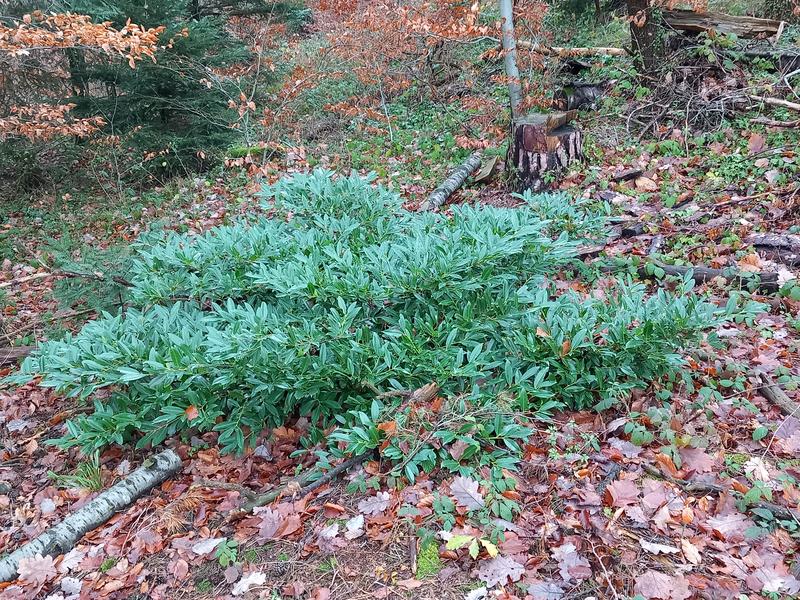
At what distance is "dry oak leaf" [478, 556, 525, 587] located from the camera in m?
2.26

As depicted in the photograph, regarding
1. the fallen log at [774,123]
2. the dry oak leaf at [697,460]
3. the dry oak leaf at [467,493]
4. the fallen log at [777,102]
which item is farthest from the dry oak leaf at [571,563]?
the fallen log at [777,102]

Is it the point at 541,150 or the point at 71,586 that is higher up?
the point at 541,150

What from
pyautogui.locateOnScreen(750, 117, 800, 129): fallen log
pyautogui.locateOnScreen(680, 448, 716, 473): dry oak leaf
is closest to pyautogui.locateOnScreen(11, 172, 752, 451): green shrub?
pyautogui.locateOnScreen(680, 448, 716, 473): dry oak leaf

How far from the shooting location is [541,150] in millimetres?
6711

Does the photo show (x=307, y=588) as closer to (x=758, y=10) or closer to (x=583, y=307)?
(x=583, y=307)

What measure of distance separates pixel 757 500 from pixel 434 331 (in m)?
1.77

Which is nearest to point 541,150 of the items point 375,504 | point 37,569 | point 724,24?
point 724,24

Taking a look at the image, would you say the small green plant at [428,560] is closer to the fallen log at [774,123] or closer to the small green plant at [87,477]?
the small green plant at [87,477]

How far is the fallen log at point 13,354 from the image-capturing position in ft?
16.7

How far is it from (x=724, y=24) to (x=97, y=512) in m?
8.99

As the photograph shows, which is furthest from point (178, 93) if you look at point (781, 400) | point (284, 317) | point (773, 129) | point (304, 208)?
point (781, 400)

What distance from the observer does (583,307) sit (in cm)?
329

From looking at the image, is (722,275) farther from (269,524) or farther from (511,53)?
(511,53)

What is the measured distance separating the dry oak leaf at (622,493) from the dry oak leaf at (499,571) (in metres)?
0.60
